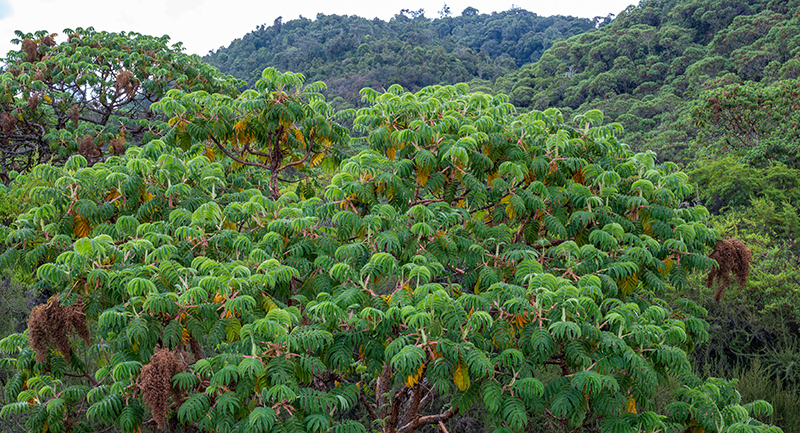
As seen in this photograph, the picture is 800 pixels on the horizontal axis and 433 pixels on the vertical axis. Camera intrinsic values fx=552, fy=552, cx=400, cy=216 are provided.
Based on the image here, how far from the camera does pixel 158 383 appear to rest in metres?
4.01

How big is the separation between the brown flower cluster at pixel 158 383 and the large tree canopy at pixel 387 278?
1 cm

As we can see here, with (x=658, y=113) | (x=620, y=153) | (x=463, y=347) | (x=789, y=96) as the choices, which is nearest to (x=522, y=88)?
(x=658, y=113)

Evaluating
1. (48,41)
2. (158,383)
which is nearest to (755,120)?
(158,383)

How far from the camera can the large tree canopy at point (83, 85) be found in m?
12.7

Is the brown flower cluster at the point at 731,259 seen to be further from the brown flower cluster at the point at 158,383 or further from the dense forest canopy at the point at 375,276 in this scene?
the brown flower cluster at the point at 158,383

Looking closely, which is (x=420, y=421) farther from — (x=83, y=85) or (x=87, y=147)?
(x=83, y=85)

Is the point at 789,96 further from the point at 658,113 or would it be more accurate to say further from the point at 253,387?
the point at 253,387

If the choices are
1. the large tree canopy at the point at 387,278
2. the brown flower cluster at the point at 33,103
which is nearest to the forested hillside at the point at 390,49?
the brown flower cluster at the point at 33,103

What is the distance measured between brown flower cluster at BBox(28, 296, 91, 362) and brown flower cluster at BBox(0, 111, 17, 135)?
34.3 ft

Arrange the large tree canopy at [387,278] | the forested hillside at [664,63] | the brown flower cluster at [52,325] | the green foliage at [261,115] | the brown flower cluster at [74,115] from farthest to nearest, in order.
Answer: the forested hillside at [664,63]
the brown flower cluster at [74,115]
the green foliage at [261,115]
the brown flower cluster at [52,325]
the large tree canopy at [387,278]

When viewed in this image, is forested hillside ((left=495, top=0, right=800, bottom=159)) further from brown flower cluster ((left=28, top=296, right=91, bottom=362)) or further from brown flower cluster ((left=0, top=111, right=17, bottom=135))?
brown flower cluster ((left=28, top=296, right=91, bottom=362))

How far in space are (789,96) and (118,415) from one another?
70.1 ft

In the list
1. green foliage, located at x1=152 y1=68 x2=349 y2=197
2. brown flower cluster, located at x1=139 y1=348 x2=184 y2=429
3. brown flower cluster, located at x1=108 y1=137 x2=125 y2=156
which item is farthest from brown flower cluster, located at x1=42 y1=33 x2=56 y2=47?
brown flower cluster, located at x1=139 y1=348 x2=184 y2=429

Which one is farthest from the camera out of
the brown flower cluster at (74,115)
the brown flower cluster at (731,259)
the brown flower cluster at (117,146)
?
the brown flower cluster at (74,115)
